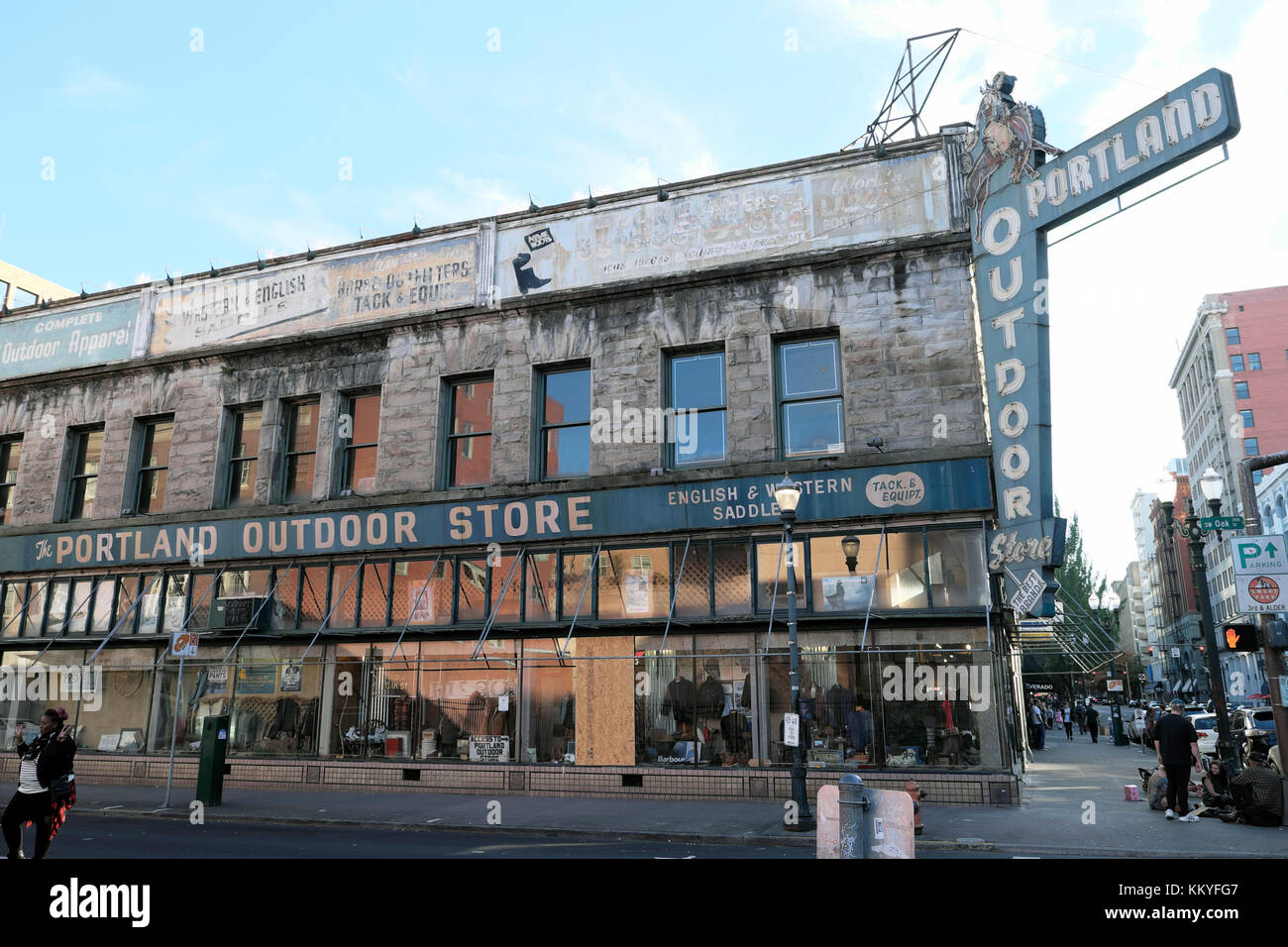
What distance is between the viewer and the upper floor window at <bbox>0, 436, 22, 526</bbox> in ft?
80.4

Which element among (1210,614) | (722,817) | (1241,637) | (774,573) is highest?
(774,573)

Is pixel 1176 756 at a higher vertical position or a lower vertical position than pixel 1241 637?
lower

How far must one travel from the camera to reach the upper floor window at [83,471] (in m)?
23.6

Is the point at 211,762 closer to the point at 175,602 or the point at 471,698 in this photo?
the point at 471,698

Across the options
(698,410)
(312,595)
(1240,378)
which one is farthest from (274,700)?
(1240,378)

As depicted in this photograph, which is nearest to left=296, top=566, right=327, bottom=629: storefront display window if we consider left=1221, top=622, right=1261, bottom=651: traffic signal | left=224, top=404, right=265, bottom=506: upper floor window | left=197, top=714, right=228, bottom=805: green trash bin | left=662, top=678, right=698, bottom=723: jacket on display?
left=224, top=404, right=265, bottom=506: upper floor window

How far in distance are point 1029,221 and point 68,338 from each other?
24.4m

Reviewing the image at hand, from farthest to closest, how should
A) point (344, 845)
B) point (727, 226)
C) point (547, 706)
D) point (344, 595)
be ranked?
point (344, 595), point (727, 226), point (547, 706), point (344, 845)

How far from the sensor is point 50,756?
953 centimetres

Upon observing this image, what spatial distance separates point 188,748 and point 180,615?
307 cm

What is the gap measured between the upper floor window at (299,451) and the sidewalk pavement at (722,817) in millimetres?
6766

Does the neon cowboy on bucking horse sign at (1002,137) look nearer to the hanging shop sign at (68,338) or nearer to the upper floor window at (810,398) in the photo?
the upper floor window at (810,398)

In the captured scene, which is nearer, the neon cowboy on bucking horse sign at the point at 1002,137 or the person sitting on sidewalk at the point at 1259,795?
the person sitting on sidewalk at the point at 1259,795

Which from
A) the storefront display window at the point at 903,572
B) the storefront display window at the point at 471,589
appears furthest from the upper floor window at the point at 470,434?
the storefront display window at the point at 903,572
